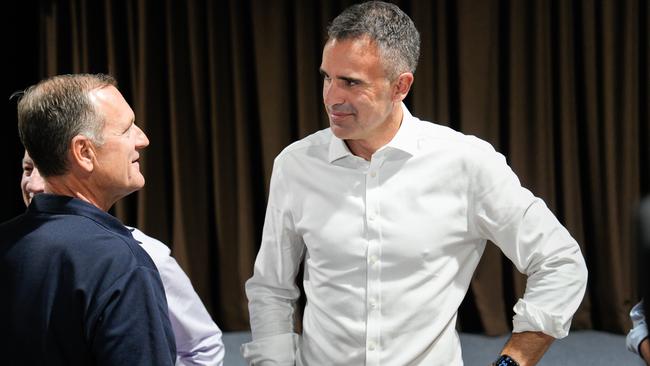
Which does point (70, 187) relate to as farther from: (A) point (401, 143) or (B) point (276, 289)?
(A) point (401, 143)

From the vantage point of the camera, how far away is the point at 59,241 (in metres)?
1.28

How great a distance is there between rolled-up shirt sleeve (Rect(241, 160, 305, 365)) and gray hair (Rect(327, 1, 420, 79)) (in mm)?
386

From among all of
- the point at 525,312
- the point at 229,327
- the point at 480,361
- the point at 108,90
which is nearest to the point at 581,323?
the point at 480,361

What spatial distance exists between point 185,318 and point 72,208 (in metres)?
0.46

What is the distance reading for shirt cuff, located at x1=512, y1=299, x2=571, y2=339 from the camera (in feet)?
5.95

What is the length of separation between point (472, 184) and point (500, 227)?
0.38 ft

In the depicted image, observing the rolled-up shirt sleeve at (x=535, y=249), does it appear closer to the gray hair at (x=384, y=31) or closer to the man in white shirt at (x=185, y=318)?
the gray hair at (x=384, y=31)

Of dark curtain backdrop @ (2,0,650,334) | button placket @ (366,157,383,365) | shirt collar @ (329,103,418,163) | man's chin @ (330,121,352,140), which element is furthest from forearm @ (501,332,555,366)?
dark curtain backdrop @ (2,0,650,334)

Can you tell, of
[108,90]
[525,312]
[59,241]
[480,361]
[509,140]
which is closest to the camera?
[59,241]

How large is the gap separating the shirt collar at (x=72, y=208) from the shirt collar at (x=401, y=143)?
71 cm

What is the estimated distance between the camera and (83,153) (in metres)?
1.39

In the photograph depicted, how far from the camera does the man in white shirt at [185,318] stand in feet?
5.63

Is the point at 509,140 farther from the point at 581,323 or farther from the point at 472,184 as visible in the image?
the point at 472,184

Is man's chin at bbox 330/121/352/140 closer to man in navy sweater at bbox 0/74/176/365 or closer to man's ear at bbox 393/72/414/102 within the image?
man's ear at bbox 393/72/414/102
